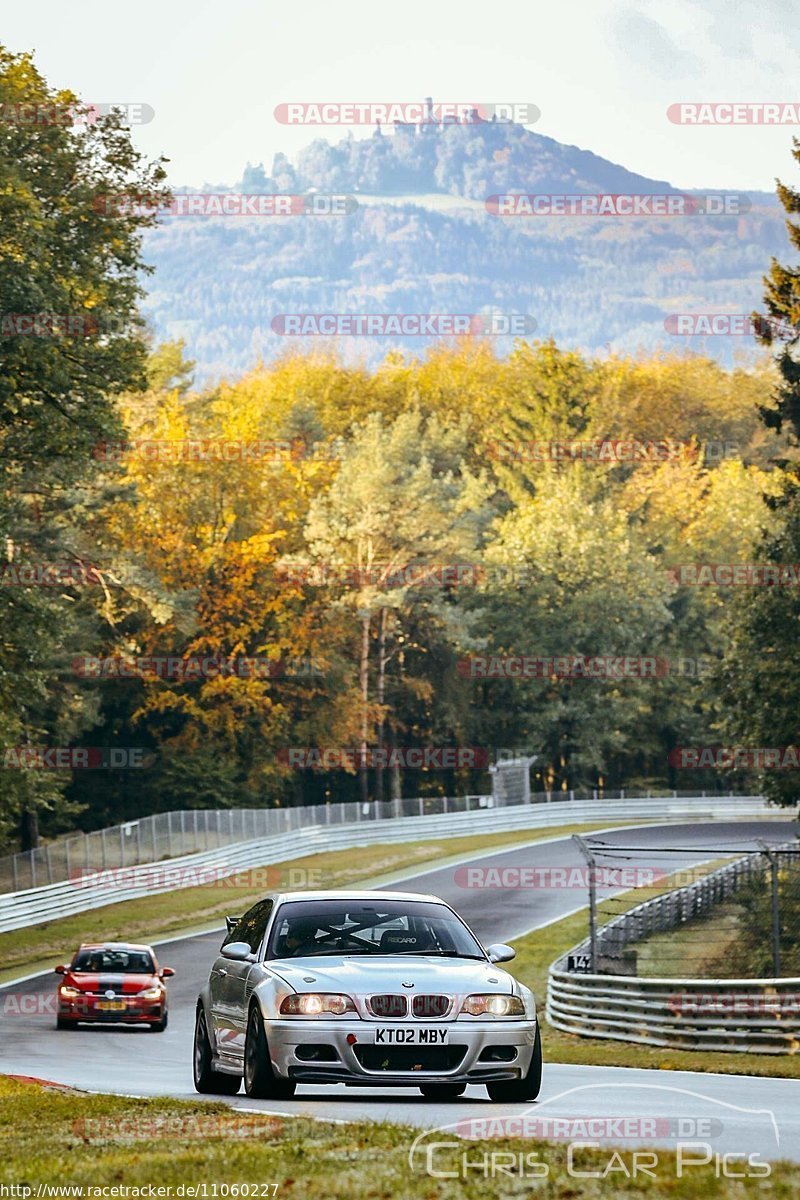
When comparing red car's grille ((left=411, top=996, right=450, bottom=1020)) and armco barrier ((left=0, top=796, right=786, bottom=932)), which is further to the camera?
armco barrier ((left=0, top=796, right=786, bottom=932))

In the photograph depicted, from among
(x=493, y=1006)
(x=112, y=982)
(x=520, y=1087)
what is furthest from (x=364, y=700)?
(x=493, y=1006)

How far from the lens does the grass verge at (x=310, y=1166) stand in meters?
8.31

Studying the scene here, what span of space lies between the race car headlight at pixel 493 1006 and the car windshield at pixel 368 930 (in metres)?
0.83

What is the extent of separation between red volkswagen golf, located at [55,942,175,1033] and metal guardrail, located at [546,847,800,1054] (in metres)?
6.34

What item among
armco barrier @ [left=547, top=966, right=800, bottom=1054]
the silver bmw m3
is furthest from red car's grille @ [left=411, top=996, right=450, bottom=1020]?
armco barrier @ [left=547, top=966, right=800, bottom=1054]

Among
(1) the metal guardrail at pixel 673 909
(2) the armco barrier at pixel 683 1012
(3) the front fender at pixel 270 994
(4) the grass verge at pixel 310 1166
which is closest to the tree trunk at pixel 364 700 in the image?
(1) the metal guardrail at pixel 673 909

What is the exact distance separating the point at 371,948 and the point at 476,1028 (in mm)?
1204

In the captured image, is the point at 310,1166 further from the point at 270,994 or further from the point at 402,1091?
the point at 402,1091

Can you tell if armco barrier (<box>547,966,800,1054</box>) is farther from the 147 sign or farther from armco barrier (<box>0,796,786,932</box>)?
armco barrier (<box>0,796,786,932</box>)

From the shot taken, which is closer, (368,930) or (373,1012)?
(373,1012)

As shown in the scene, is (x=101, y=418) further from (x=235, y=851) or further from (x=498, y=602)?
(x=498, y=602)

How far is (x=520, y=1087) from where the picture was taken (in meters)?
13.2

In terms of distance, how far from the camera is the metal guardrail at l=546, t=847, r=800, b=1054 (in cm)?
2438

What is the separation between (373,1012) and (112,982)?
17077 millimetres
